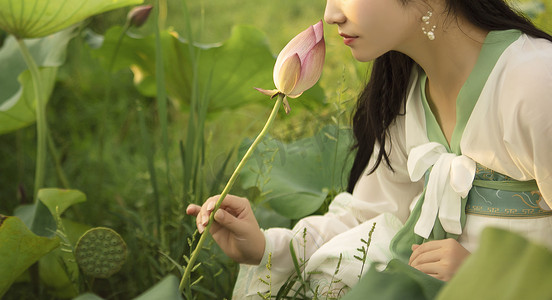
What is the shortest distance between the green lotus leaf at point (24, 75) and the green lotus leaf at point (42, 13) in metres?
0.13

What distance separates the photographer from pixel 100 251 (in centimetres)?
120

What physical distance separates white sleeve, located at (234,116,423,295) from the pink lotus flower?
40 cm

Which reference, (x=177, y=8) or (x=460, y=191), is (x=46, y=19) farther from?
(x=177, y=8)

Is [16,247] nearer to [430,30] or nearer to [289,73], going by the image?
[289,73]

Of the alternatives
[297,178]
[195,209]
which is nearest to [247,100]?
[297,178]

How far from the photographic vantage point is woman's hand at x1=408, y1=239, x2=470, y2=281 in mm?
970

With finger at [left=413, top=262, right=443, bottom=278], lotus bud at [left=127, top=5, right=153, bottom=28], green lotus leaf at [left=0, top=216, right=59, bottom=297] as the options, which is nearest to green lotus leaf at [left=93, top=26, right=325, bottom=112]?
lotus bud at [left=127, top=5, right=153, bottom=28]

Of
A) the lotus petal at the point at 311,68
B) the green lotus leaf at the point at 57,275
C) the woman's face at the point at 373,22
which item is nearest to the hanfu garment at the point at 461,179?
the woman's face at the point at 373,22

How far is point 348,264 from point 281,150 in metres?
0.45

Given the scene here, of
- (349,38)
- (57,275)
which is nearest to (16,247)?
(57,275)

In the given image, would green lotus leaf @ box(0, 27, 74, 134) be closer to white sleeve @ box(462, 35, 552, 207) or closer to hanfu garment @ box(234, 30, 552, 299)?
hanfu garment @ box(234, 30, 552, 299)

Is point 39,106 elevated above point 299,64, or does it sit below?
below

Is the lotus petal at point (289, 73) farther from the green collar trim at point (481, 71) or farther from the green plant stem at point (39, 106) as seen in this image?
the green plant stem at point (39, 106)

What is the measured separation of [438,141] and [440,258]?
0.75ft
